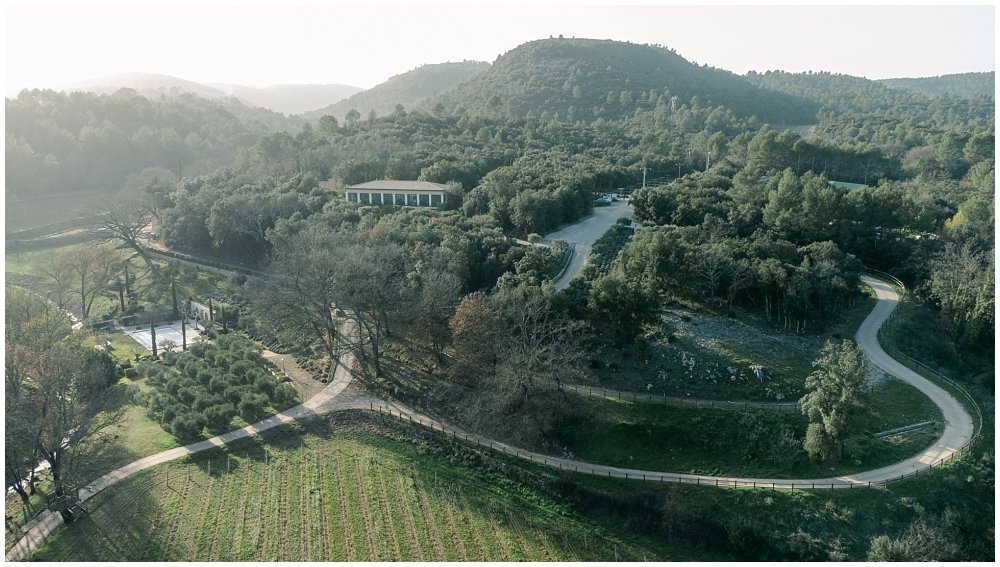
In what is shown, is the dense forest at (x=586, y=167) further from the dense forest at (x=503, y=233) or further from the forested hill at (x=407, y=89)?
the forested hill at (x=407, y=89)

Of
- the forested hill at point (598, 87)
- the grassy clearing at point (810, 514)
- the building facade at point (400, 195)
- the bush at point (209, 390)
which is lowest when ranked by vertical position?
the grassy clearing at point (810, 514)

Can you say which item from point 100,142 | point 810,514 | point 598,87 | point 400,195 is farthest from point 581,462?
point 598,87

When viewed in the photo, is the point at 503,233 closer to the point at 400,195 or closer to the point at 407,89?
the point at 400,195

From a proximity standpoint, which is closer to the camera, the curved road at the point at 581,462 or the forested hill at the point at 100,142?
the curved road at the point at 581,462

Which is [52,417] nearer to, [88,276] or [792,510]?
[88,276]

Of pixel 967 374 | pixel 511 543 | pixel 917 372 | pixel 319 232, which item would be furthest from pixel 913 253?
pixel 319 232

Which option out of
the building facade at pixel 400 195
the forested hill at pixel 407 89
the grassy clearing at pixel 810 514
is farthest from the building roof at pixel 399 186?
the forested hill at pixel 407 89

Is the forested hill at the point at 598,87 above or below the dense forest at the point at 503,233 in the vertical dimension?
above
